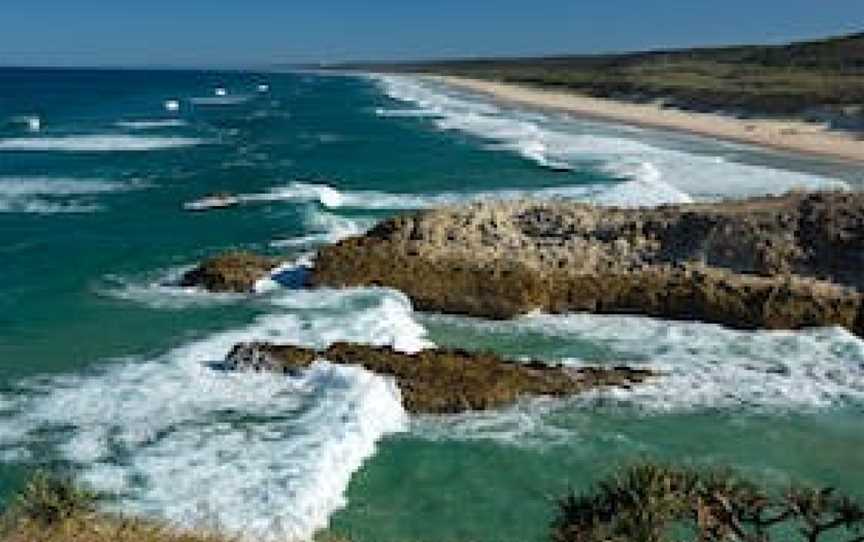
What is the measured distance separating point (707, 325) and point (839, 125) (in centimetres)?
4782

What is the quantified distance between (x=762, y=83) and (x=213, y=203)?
68.3 meters

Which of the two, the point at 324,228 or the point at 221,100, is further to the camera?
the point at 221,100

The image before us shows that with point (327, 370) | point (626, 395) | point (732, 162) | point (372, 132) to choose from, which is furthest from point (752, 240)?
point (372, 132)

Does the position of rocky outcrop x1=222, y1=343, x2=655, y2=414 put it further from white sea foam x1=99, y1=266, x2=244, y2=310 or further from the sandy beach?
the sandy beach

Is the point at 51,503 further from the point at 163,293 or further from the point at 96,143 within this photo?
the point at 96,143

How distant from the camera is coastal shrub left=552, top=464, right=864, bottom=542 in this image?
883 cm

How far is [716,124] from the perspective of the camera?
77.6m

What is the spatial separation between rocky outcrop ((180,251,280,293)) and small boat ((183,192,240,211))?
44.2 feet

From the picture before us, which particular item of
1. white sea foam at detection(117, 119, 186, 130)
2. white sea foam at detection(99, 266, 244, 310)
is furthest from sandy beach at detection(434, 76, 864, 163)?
white sea foam at detection(99, 266, 244, 310)

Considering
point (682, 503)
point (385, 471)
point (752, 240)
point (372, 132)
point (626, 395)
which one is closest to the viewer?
point (682, 503)

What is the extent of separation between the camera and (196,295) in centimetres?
2727

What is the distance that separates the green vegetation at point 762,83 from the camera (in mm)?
77688

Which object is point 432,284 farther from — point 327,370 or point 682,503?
point 682,503

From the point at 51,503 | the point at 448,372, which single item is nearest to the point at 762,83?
the point at 448,372
